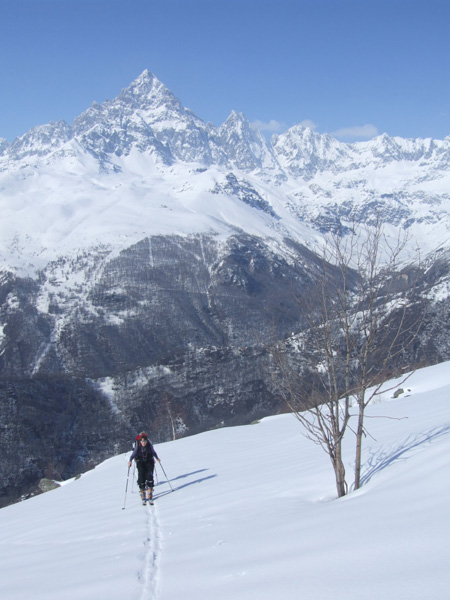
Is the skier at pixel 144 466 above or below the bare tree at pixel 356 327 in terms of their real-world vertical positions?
below

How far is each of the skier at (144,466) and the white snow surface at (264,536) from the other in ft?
1.33

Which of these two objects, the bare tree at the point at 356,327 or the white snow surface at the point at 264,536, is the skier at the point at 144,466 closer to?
the white snow surface at the point at 264,536

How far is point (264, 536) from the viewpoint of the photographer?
6.66m

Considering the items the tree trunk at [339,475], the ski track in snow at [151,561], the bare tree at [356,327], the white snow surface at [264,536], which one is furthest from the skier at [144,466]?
the tree trunk at [339,475]

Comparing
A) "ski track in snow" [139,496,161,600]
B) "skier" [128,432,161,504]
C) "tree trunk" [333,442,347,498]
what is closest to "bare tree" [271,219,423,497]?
"tree trunk" [333,442,347,498]

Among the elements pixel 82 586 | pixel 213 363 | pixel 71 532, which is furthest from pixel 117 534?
pixel 213 363

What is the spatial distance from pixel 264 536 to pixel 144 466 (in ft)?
24.0

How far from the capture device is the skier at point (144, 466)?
12.7 m

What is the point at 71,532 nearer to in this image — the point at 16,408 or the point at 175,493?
the point at 175,493

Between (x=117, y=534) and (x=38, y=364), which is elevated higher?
(x=38, y=364)

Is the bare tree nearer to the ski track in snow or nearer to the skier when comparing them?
the ski track in snow

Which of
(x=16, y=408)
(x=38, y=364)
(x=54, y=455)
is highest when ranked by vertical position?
(x=38, y=364)

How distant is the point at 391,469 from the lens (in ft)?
28.4

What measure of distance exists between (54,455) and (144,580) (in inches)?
3232
